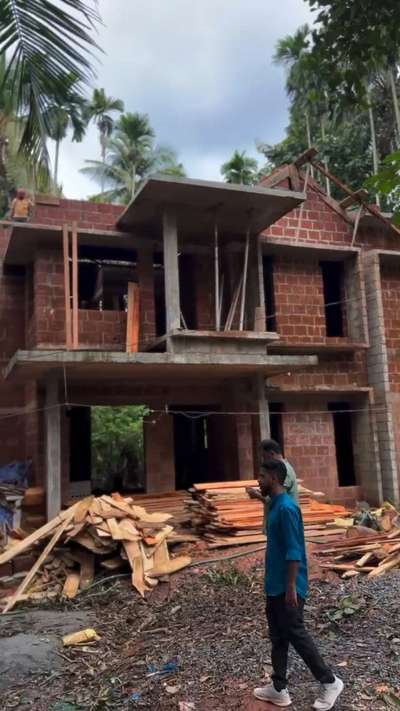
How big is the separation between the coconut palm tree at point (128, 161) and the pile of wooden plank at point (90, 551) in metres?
28.7

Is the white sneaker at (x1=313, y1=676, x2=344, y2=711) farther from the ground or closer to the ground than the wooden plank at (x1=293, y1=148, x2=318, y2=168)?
closer to the ground

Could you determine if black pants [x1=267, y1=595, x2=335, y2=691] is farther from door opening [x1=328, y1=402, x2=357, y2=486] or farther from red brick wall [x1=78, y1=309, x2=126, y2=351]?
door opening [x1=328, y1=402, x2=357, y2=486]

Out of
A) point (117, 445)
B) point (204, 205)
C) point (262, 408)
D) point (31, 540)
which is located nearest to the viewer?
point (31, 540)

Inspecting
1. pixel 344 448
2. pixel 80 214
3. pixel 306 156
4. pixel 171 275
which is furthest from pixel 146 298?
pixel 344 448

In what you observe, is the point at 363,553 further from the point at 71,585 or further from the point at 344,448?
the point at 344,448

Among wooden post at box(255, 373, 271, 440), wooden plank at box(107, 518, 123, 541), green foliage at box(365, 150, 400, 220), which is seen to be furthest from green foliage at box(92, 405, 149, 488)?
green foliage at box(365, 150, 400, 220)

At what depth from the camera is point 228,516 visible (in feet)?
32.1

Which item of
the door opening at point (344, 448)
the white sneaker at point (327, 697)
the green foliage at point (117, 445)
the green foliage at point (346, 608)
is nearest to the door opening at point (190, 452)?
the green foliage at point (117, 445)

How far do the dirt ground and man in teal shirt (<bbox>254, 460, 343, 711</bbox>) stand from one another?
0.52 ft

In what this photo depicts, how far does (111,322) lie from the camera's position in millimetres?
12758

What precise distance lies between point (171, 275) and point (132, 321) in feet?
5.05

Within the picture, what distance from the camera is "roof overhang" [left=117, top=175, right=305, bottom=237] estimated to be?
1120cm

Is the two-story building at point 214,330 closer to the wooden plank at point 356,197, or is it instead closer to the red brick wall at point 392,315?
the red brick wall at point 392,315

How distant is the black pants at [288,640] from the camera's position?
4191 mm
